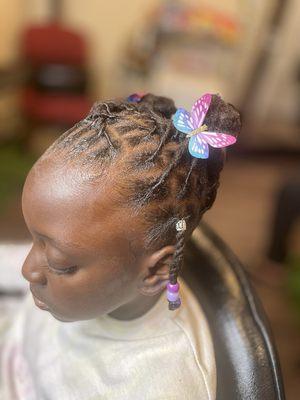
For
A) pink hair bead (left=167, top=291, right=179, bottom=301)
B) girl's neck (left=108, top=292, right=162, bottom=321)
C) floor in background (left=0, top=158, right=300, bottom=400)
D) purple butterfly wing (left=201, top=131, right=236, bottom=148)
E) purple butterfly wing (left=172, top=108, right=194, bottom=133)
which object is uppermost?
purple butterfly wing (left=172, top=108, right=194, bottom=133)

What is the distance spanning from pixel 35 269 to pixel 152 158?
0.22 meters

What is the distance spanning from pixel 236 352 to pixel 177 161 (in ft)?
1.05

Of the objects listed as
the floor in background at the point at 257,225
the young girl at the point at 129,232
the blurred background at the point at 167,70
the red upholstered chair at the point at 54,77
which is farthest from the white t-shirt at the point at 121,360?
the red upholstered chair at the point at 54,77

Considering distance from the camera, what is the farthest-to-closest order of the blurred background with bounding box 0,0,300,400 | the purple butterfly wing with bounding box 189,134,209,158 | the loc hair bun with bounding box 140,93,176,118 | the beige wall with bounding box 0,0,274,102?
the beige wall with bounding box 0,0,274,102, the blurred background with bounding box 0,0,300,400, the loc hair bun with bounding box 140,93,176,118, the purple butterfly wing with bounding box 189,134,209,158

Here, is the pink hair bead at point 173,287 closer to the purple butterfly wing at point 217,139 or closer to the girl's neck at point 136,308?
the girl's neck at point 136,308

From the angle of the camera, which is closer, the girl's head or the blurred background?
the girl's head

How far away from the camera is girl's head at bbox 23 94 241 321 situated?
0.67 meters

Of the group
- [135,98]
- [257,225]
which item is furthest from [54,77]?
[135,98]

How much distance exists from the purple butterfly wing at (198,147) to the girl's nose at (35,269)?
0.25 m

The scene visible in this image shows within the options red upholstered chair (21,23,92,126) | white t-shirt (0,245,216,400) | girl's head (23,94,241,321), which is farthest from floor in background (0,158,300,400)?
red upholstered chair (21,23,92,126)

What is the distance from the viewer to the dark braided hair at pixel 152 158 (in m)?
0.68

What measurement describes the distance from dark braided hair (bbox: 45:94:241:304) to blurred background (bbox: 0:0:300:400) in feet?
7.10

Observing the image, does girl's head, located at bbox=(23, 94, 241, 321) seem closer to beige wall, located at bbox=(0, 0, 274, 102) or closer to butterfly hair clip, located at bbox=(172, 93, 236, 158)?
butterfly hair clip, located at bbox=(172, 93, 236, 158)

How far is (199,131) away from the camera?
69 centimetres
